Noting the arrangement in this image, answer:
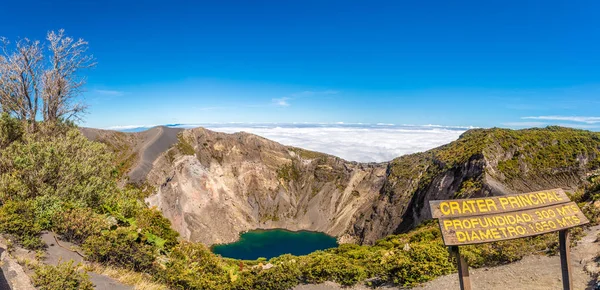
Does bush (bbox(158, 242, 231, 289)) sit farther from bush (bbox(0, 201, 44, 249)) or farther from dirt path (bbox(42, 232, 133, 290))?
bush (bbox(0, 201, 44, 249))

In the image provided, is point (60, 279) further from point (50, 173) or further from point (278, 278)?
point (50, 173)

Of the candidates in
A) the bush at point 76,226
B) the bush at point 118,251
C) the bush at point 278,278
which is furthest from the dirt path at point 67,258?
the bush at point 278,278

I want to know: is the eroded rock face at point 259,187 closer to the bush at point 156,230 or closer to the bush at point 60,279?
the bush at point 156,230

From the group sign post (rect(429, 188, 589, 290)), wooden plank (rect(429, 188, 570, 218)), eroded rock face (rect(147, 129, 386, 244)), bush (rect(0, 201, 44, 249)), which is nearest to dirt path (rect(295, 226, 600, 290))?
sign post (rect(429, 188, 589, 290))

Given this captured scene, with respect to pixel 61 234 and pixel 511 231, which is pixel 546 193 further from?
pixel 61 234

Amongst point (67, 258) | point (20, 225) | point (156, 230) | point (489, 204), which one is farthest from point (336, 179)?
point (489, 204)

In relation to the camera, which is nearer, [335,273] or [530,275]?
[530,275]
